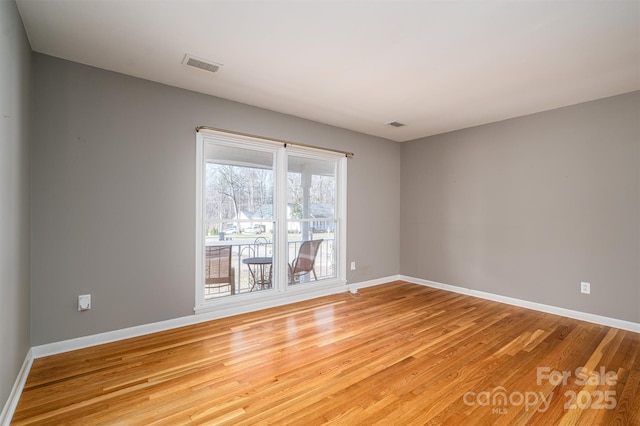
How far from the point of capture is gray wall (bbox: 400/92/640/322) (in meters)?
3.29

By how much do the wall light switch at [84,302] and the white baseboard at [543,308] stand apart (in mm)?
Result: 4556

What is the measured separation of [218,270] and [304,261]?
126 cm

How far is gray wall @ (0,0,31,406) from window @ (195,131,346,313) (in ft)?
4.55

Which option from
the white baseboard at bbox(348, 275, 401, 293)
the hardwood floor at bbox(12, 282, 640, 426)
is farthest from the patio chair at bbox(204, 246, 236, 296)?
the white baseboard at bbox(348, 275, 401, 293)

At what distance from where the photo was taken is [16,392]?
1.95 m

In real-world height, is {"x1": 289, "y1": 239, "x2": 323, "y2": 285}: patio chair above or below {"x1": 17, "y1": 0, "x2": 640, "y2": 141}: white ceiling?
below

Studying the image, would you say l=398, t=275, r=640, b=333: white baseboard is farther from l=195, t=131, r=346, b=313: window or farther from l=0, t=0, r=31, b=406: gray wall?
l=0, t=0, r=31, b=406: gray wall

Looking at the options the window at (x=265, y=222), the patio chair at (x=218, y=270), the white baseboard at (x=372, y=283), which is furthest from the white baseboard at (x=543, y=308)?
the patio chair at (x=218, y=270)

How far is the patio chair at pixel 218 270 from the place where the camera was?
3.49 m

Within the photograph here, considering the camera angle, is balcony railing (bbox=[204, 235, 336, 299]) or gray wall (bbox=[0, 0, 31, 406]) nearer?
gray wall (bbox=[0, 0, 31, 406])

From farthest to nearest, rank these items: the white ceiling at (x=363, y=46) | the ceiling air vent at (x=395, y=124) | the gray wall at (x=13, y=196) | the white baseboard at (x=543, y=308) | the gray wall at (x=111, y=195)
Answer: the ceiling air vent at (x=395, y=124), the white baseboard at (x=543, y=308), the gray wall at (x=111, y=195), the white ceiling at (x=363, y=46), the gray wall at (x=13, y=196)

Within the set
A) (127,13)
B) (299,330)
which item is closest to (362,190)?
(299,330)

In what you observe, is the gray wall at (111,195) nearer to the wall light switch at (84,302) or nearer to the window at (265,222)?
the wall light switch at (84,302)

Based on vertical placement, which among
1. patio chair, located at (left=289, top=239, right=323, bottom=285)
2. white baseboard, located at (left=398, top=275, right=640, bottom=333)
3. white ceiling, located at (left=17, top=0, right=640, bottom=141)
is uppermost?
white ceiling, located at (left=17, top=0, right=640, bottom=141)
